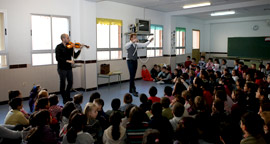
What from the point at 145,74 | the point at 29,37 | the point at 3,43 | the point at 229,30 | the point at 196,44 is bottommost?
the point at 145,74

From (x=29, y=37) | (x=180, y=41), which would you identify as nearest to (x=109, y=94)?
(x=29, y=37)

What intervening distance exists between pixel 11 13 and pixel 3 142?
338cm

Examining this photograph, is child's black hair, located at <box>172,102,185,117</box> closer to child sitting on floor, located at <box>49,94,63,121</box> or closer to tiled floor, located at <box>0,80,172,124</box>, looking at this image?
child sitting on floor, located at <box>49,94,63,121</box>

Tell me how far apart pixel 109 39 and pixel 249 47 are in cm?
772

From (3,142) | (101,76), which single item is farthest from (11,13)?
(3,142)

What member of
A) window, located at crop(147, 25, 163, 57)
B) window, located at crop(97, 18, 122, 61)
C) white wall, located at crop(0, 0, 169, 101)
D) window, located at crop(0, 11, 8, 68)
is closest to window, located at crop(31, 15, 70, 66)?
white wall, located at crop(0, 0, 169, 101)

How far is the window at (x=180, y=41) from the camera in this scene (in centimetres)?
1042

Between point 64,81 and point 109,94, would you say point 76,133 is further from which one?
point 109,94

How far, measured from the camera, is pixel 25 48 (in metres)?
5.11

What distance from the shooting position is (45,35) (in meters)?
5.55

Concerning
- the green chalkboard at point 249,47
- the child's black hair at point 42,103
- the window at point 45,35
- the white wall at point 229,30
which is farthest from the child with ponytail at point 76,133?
the white wall at point 229,30

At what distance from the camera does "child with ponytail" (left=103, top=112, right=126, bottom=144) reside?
204 centimetres

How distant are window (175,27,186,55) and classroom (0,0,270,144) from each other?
0.05 m

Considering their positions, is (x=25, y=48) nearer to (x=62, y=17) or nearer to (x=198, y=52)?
(x=62, y=17)
